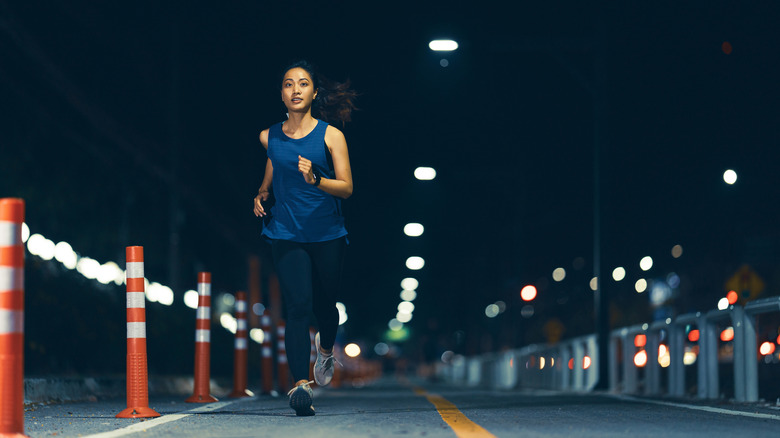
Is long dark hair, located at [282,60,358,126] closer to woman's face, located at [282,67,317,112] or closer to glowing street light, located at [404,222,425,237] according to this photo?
woman's face, located at [282,67,317,112]

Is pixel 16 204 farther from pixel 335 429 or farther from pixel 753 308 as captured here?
pixel 753 308

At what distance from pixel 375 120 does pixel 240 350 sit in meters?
11.4

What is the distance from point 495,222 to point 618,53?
70.7ft

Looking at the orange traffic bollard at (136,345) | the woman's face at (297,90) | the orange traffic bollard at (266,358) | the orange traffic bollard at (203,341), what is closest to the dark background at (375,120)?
the orange traffic bollard at (266,358)

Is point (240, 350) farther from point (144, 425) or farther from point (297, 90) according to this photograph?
point (144, 425)

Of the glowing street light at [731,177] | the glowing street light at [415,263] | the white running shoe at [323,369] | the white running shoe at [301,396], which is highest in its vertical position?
the glowing street light at [731,177]

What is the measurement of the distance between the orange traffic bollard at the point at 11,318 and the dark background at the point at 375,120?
8.31 m

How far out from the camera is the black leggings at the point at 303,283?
775 centimetres

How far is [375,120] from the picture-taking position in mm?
24984

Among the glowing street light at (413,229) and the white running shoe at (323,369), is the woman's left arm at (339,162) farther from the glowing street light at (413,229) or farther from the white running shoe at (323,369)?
the glowing street light at (413,229)

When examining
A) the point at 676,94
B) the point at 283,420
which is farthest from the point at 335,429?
the point at 676,94

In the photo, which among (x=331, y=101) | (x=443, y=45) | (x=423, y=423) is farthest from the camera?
(x=443, y=45)

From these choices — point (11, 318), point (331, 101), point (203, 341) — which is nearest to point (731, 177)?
point (203, 341)

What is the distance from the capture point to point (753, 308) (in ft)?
35.0
